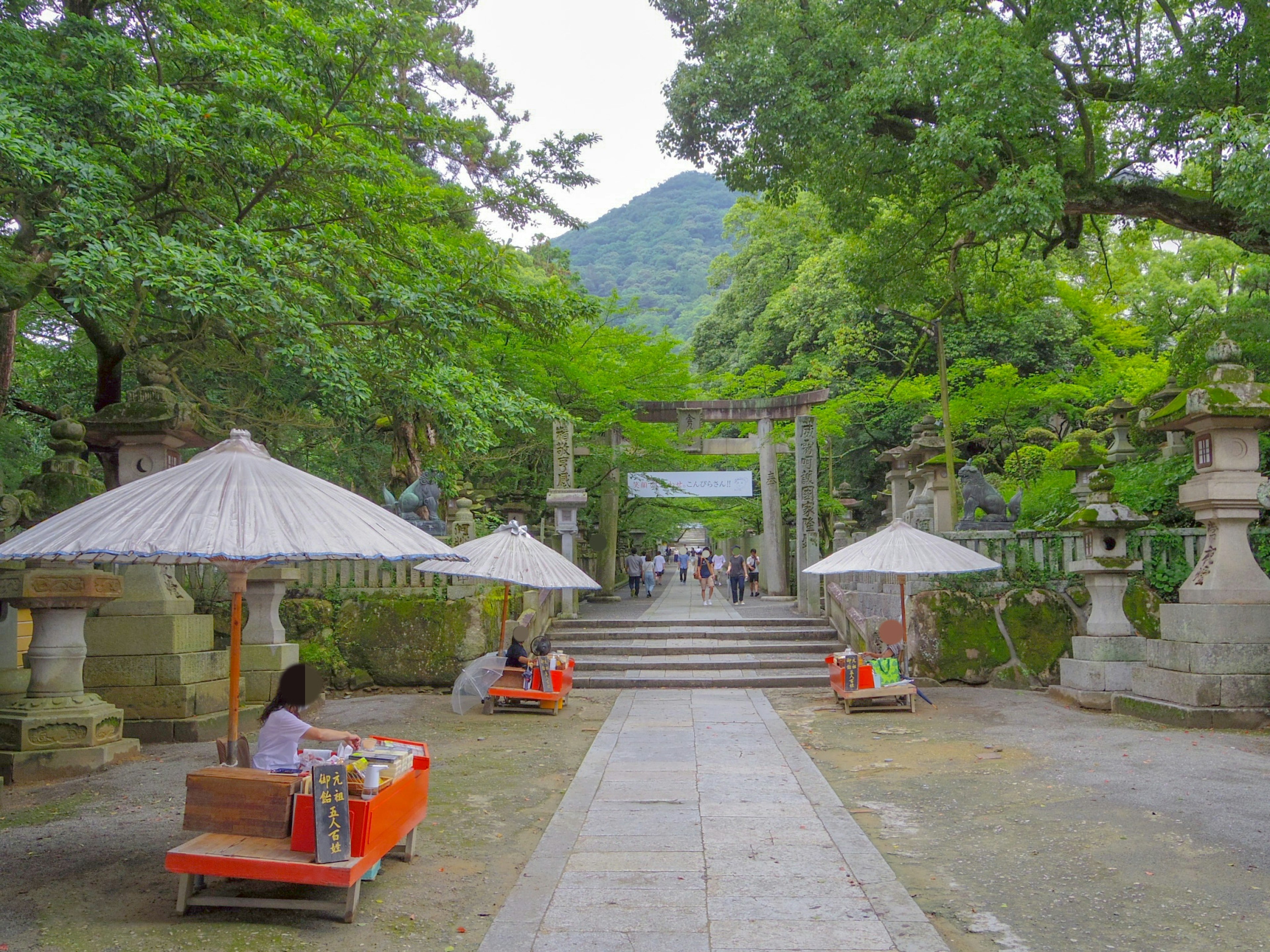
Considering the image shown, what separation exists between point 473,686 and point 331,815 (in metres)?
6.81

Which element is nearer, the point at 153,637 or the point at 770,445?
the point at 153,637

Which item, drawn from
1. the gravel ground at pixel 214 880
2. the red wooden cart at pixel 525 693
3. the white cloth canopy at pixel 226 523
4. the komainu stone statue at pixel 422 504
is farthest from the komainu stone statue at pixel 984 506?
the white cloth canopy at pixel 226 523

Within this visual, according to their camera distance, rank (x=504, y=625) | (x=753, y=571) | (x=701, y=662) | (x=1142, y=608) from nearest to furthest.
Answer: (x=1142, y=608), (x=504, y=625), (x=701, y=662), (x=753, y=571)

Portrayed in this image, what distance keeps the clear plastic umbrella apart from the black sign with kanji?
266 inches

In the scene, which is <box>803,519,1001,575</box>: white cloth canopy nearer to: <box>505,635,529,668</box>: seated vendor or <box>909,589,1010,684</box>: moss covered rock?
<box>909,589,1010,684</box>: moss covered rock

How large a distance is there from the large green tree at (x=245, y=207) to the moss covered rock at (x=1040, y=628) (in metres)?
7.17

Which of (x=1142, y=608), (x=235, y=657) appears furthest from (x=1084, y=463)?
(x=235, y=657)

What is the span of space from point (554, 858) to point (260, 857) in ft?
5.66

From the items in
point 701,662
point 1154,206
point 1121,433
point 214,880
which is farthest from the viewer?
point 1121,433

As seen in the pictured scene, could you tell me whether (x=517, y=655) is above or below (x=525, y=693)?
above

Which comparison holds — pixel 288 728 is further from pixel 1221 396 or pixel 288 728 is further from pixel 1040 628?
pixel 1040 628

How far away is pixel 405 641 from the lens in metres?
12.7

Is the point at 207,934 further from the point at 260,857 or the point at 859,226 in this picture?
the point at 859,226

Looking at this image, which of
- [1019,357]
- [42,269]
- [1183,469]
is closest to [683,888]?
[42,269]
